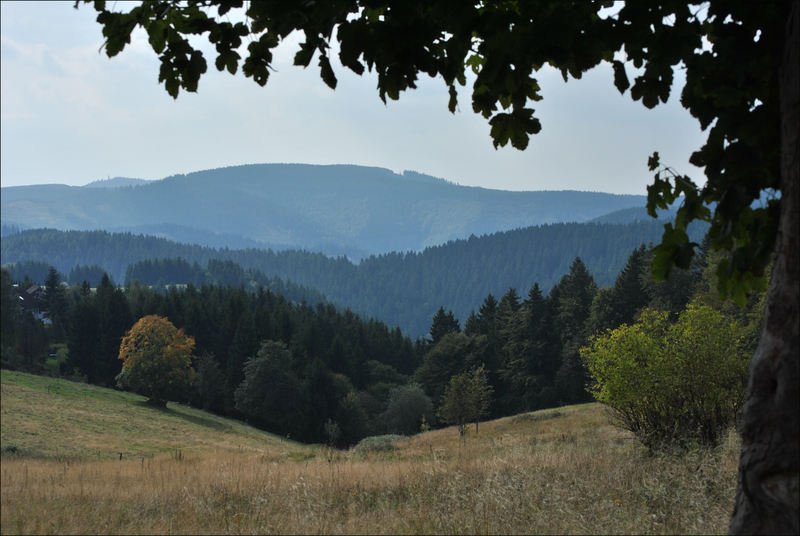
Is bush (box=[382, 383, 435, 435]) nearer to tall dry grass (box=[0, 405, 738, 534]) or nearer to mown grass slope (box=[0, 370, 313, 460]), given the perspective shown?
mown grass slope (box=[0, 370, 313, 460])

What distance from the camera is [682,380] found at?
1252 cm


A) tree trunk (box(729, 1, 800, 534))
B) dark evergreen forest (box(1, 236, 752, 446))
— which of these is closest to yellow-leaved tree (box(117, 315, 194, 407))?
dark evergreen forest (box(1, 236, 752, 446))

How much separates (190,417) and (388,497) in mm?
53645

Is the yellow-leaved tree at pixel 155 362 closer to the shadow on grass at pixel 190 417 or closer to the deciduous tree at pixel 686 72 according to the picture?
the shadow on grass at pixel 190 417

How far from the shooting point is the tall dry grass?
5.80 meters

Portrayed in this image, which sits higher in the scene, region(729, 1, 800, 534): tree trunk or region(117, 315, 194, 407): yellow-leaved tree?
region(729, 1, 800, 534): tree trunk

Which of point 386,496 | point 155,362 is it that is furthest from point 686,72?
point 155,362

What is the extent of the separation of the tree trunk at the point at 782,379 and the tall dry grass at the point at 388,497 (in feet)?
7.84

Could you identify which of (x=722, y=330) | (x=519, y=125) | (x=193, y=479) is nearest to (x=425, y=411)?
(x=722, y=330)

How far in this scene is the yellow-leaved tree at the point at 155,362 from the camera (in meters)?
58.8

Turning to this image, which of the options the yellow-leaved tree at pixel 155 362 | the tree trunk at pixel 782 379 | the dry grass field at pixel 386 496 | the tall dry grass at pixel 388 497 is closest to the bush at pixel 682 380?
the dry grass field at pixel 386 496

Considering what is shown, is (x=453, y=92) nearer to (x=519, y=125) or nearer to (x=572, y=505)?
(x=519, y=125)

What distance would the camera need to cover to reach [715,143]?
393 cm

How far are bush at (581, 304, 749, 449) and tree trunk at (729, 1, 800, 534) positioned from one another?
8.81m
